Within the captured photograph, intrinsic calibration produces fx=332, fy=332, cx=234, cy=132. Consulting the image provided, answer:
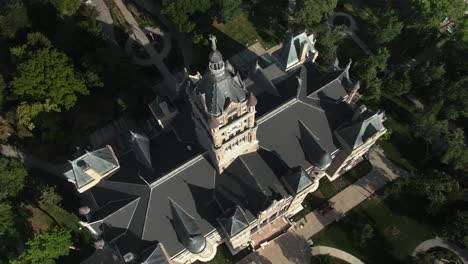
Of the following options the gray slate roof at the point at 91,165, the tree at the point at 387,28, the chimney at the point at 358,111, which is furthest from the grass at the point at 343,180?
the gray slate roof at the point at 91,165

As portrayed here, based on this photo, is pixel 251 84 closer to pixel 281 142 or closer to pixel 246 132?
pixel 281 142

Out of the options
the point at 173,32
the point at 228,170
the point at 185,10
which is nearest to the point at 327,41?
the point at 185,10

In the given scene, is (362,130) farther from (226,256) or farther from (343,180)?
(226,256)

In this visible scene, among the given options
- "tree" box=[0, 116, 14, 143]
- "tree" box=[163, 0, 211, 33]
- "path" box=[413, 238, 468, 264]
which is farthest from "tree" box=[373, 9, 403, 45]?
"tree" box=[0, 116, 14, 143]

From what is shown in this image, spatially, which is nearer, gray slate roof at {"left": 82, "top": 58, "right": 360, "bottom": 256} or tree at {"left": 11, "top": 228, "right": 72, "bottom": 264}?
gray slate roof at {"left": 82, "top": 58, "right": 360, "bottom": 256}

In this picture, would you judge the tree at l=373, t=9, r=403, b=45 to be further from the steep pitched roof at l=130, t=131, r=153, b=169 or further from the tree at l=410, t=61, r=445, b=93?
the steep pitched roof at l=130, t=131, r=153, b=169

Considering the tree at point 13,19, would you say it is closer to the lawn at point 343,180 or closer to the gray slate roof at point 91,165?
the gray slate roof at point 91,165
